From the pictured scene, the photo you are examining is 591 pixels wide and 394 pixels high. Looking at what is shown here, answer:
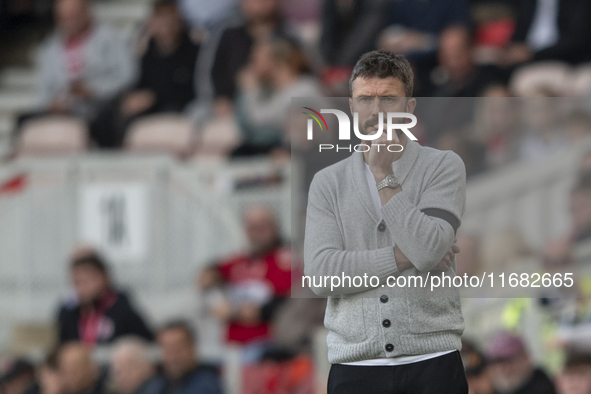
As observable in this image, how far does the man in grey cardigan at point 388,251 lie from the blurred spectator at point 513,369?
303 centimetres

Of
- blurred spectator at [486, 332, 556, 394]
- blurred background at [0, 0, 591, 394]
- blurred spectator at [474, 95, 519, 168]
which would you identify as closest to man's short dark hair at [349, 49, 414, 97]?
blurred spectator at [474, 95, 519, 168]

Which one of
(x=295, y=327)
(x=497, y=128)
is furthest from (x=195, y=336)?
(x=497, y=128)

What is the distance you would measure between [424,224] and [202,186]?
4720 millimetres

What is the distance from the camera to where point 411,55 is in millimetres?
6129

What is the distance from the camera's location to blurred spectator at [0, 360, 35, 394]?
588 centimetres

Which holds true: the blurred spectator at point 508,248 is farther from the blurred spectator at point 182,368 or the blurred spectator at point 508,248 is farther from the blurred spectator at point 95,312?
the blurred spectator at point 95,312

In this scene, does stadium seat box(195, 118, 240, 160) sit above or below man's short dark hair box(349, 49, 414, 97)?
above

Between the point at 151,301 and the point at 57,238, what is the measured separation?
0.84m

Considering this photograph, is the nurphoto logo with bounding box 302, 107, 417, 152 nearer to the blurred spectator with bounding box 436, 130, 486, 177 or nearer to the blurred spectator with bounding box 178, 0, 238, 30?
the blurred spectator with bounding box 436, 130, 486, 177

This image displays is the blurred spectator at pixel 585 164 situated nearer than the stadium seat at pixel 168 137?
Yes

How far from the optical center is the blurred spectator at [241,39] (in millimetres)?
6457

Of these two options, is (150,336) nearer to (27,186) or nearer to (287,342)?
(287,342)

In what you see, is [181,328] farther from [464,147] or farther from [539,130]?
[464,147]

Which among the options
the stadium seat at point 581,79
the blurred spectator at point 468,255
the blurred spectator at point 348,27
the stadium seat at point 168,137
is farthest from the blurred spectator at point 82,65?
the blurred spectator at point 468,255
